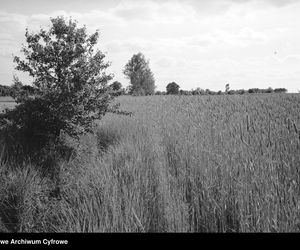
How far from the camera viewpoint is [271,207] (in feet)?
8.37

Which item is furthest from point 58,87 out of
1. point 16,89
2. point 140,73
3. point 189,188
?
point 140,73

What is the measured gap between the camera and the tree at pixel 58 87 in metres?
6.25

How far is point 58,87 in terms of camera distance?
6469 millimetres

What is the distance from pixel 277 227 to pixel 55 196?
3.61 metres

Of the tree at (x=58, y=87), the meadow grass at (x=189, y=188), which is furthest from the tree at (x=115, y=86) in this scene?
the meadow grass at (x=189, y=188)

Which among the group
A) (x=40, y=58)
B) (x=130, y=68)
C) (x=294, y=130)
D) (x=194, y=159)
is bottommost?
(x=194, y=159)

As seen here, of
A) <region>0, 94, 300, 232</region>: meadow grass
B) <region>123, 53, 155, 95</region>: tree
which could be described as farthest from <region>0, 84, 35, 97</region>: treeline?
<region>123, 53, 155, 95</region>: tree

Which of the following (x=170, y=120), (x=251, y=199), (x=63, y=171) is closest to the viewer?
(x=251, y=199)

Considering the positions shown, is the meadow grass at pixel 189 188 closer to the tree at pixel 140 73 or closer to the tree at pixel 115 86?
the tree at pixel 115 86

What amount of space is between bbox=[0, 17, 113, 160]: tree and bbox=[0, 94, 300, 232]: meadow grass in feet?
3.59

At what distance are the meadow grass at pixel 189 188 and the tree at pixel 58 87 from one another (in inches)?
43.1

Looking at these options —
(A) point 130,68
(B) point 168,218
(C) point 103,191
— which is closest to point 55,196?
(C) point 103,191

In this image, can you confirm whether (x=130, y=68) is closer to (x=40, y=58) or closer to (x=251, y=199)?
(x=40, y=58)

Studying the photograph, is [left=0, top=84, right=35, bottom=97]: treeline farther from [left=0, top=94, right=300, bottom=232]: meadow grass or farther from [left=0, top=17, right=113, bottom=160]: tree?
[left=0, top=94, right=300, bottom=232]: meadow grass
